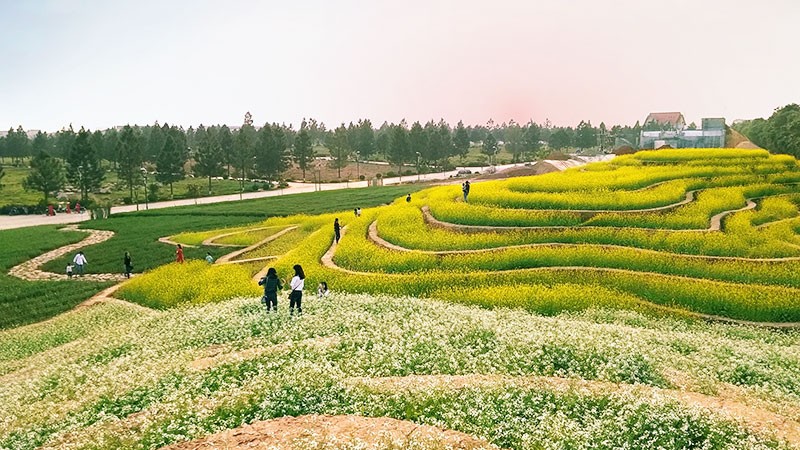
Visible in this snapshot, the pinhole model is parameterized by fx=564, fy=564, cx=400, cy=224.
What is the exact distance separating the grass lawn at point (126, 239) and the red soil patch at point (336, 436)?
2550 cm

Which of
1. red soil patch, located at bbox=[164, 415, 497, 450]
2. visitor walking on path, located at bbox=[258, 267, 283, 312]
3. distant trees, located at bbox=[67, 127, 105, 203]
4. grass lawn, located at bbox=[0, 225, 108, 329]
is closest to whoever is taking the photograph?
red soil patch, located at bbox=[164, 415, 497, 450]

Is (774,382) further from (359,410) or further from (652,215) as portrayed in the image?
(652,215)

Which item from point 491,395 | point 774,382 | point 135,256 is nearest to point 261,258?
point 135,256

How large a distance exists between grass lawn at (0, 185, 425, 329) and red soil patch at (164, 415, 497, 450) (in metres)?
25.5

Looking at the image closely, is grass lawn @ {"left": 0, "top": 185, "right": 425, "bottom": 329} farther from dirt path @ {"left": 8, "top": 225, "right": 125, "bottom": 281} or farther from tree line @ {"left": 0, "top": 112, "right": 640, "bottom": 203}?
tree line @ {"left": 0, "top": 112, "right": 640, "bottom": 203}

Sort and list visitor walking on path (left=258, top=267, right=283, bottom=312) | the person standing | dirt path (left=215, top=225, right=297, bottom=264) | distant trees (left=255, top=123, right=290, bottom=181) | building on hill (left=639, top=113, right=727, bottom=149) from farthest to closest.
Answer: distant trees (left=255, top=123, right=290, bottom=181)
building on hill (left=639, top=113, right=727, bottom=149)
dirt path (left=215, top=225, right=297, bottom=264)
the person standing
visitor walking on path (left=258, top=267, right=283, bottom=312)

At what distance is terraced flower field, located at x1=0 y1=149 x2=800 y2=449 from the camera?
47.8 feet

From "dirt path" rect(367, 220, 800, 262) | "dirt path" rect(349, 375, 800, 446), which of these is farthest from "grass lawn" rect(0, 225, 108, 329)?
"dirt path" rect(349, 375, 800, 446)

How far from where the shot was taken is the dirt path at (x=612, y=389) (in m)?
14.5

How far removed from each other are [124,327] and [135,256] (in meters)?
22.3

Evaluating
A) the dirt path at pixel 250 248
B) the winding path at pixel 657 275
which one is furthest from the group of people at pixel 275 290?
the dirt path at pixel 250 248

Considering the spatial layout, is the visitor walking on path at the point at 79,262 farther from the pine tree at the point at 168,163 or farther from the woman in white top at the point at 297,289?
the pine tree at the point at 168,163

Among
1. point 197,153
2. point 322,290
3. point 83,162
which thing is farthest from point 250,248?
point 197,153

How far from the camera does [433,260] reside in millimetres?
35094
